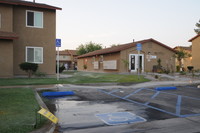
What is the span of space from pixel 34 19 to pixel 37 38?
1.82m

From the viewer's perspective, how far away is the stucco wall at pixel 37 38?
1789 centimetres

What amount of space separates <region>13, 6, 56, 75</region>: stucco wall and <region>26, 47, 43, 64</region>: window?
0.92ft

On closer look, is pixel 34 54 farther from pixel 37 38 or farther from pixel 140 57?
pixel 140 57

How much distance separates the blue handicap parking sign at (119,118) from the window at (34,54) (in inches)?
538

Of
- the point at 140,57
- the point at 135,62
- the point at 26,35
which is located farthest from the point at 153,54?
the point at 26,35

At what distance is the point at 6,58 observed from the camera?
639 inches

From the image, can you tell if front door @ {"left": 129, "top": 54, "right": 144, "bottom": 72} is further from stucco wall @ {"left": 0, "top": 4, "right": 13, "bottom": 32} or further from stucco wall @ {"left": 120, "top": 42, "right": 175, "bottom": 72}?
stucco wall @ {"left": 0, "top": 4, "right": 13, "bottom": 32}

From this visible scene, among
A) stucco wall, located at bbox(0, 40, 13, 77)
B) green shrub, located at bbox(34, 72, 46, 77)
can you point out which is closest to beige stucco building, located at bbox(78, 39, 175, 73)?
green shrub, located at bbox(34, 72, 46, 77)

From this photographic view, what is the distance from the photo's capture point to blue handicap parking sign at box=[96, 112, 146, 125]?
19.0 ft

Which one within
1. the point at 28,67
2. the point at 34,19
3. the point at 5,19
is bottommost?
the point at 28,67

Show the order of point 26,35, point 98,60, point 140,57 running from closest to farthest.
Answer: point 26,35, point 140,57, point 98,60

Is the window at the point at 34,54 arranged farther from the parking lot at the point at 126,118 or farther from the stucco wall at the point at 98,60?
the parking lot at the point at 126,118

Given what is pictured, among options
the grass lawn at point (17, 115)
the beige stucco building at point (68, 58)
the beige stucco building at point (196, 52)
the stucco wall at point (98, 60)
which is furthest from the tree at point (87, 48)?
the grass lawn at point (17, 115)

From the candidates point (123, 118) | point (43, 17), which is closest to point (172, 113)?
point (123, 118)
